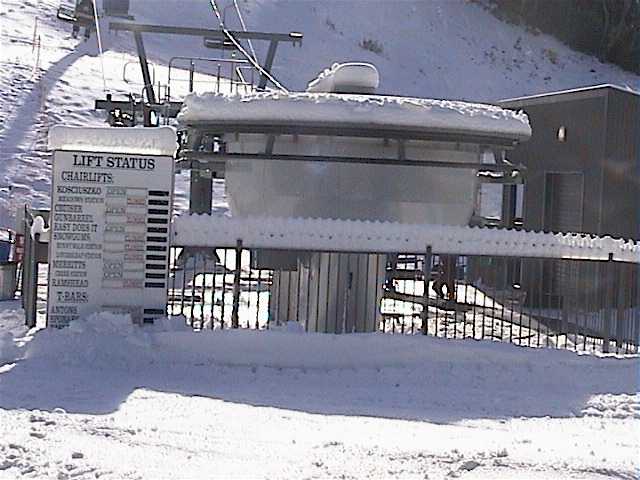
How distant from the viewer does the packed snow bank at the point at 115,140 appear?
10.1m

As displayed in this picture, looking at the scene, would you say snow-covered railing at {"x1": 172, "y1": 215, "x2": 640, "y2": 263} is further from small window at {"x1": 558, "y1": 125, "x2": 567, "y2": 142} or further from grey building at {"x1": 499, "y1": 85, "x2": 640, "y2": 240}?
small window at {"x1": 558, "y1": 125, "x2": 567, "y2": 142}

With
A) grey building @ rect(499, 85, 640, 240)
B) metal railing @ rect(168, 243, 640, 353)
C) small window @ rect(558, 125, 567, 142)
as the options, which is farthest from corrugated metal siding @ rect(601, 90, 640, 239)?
metal railing @ rect(168, 243, 640, 353)

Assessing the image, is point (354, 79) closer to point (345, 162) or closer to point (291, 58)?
point (345, 162)

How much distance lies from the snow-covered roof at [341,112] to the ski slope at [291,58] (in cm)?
1283

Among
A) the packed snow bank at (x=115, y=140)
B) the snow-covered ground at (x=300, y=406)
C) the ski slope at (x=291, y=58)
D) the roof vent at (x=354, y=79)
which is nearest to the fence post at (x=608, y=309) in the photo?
the snow-covered ground at (x=300, y=406)

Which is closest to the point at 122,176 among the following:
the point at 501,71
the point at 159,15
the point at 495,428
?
the point at 495,428

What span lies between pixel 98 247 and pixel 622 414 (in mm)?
5337

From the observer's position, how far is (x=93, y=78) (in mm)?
35906

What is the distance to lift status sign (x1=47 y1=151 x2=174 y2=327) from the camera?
9922 millimetres

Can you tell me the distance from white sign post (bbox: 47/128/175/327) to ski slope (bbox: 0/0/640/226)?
14.0m

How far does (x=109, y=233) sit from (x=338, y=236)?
2414mm

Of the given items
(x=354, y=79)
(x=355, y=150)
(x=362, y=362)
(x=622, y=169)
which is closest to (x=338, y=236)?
(x=362, y=362)

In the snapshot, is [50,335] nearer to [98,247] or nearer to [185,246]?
[98,247]

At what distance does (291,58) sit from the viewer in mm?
47000
